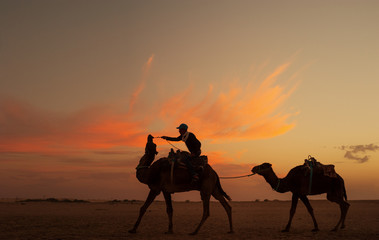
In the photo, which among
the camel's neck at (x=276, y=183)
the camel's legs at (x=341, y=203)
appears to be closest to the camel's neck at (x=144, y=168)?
the camel's neck at (x=276, y=183)

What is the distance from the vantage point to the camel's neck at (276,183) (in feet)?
55.7

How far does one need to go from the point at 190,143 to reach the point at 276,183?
428 centimetres

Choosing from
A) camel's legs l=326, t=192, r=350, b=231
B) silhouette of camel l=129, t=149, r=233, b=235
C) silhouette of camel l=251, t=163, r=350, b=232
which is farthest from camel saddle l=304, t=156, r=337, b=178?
silhouette of camel l=129, t=149, r=233, b=235

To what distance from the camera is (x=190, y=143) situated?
15367 millimetres

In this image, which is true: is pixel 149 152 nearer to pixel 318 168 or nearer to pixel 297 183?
pixel 297 183

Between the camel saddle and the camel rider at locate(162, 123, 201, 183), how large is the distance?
Result: 493cm

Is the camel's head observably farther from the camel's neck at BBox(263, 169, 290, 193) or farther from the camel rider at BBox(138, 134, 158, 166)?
the camel rider at BBox(138, 134, 158, 166)

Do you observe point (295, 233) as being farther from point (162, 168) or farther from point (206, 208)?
point (162, 168)

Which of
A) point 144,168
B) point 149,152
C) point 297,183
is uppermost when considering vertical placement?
point 149,152

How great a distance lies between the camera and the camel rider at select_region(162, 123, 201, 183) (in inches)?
602

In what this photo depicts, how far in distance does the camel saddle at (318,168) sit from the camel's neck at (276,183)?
1.09 m

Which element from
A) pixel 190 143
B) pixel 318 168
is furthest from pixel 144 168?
pixel 318 168

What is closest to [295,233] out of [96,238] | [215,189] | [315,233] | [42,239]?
[315,233]

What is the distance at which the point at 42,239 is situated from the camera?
13914 mm
